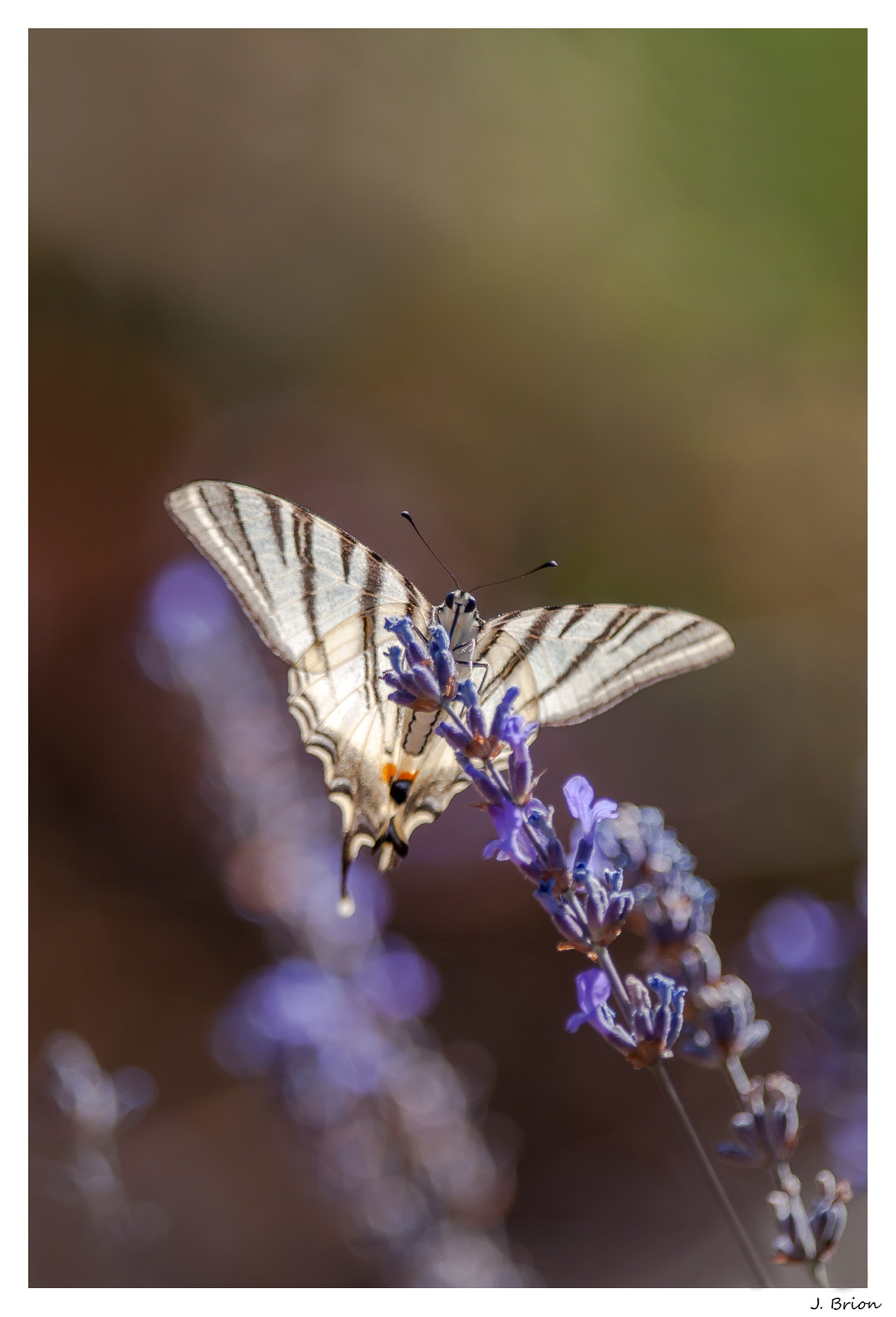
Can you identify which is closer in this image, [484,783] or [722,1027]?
[484,783]

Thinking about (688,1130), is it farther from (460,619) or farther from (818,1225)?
(460,619)

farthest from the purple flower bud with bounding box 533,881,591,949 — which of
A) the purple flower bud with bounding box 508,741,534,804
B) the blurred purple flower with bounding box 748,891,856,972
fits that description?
the blurred purple flower with bounding box 748,891,856,972

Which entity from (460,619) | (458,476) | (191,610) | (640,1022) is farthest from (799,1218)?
(458,476)

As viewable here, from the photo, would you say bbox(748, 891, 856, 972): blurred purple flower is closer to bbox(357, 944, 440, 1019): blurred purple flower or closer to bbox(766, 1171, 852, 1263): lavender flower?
bbox(766, 1171, 852, 1263): lavender flower

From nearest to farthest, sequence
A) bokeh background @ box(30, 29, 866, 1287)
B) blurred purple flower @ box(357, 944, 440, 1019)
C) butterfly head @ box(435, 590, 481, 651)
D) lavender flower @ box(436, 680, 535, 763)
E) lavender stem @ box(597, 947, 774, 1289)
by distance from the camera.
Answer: lavender stem @ box(597, 947, 774, 1289) → lavender flower @ box(436, 680, 535, 763) → butterfly head @ box(435, 590, 481, 651) → blurred purple flower @ box(357, 944, 440, 1019) → bokeh background @ box(30, 29, 866, 1287)

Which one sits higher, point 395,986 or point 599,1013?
point 599,1013

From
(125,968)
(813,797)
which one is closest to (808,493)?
(813,797)
